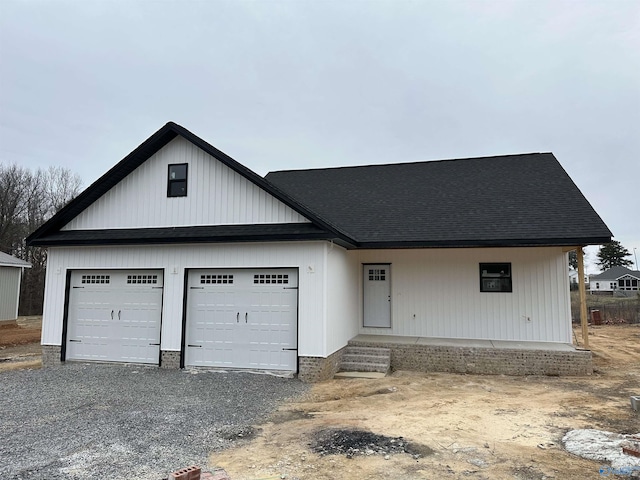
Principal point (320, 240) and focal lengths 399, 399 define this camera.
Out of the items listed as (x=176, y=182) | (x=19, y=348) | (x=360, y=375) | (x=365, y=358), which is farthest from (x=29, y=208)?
(x=360, y=375)

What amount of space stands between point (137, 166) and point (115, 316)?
147 inches

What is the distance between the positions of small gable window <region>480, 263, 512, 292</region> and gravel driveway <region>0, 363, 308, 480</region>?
5.87m

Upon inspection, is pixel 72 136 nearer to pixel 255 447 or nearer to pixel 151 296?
pixel 151 296

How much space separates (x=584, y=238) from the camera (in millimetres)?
8734

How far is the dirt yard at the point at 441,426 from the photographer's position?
406 cm

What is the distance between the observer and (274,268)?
8875 mm

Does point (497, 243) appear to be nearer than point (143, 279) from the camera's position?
Yes

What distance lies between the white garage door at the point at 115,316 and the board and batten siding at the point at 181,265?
27 centimetres

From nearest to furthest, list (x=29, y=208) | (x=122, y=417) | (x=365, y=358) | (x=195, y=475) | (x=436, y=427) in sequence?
(x=195, y=475) → (x=436, y=427) → (x=122, y=417) → (x=365, y=358) → (x=29, y=208)

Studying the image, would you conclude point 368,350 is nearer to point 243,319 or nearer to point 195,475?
point 243,319

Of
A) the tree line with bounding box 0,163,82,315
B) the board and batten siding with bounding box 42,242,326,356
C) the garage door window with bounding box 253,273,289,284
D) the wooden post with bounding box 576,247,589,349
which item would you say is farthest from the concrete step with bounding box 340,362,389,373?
the tree line with bounding box 0,163,82,315

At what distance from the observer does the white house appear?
28.8 feet

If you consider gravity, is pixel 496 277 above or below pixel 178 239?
below

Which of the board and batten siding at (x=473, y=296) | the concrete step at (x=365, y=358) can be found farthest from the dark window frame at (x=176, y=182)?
the concrete step at (x=365, y=358)
